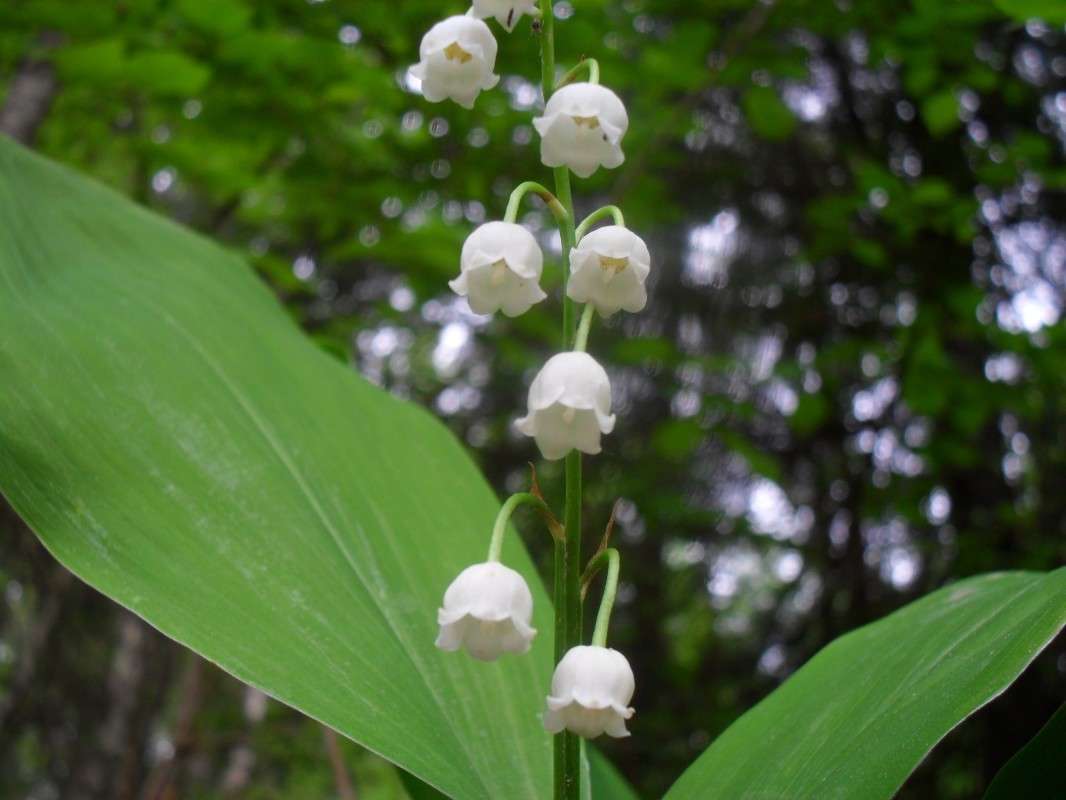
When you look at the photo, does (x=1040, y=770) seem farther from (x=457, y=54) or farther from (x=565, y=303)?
(x=457, y=54)

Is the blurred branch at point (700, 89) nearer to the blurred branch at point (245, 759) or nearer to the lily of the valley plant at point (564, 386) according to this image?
the lily of the valley plant at point (564, 386)

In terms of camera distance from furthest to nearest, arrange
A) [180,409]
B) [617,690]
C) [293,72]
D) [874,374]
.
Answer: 1. [874,374]
2. [293,72]
3. [180,409]
4. [617,690]

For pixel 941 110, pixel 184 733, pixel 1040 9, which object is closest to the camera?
pixel 1040 9

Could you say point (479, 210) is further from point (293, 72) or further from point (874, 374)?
point (874, 374)

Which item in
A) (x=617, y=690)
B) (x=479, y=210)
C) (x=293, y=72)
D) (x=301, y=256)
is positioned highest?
(x=617, y=690)

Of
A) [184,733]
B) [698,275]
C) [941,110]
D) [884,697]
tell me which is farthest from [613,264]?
[698,275]

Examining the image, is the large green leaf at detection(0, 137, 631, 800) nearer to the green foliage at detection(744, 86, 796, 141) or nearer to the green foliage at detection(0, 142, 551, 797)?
the green foliage at detection(0, 142, 551, 797)

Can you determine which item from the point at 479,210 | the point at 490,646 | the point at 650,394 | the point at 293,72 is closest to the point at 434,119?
the point at 293,72
